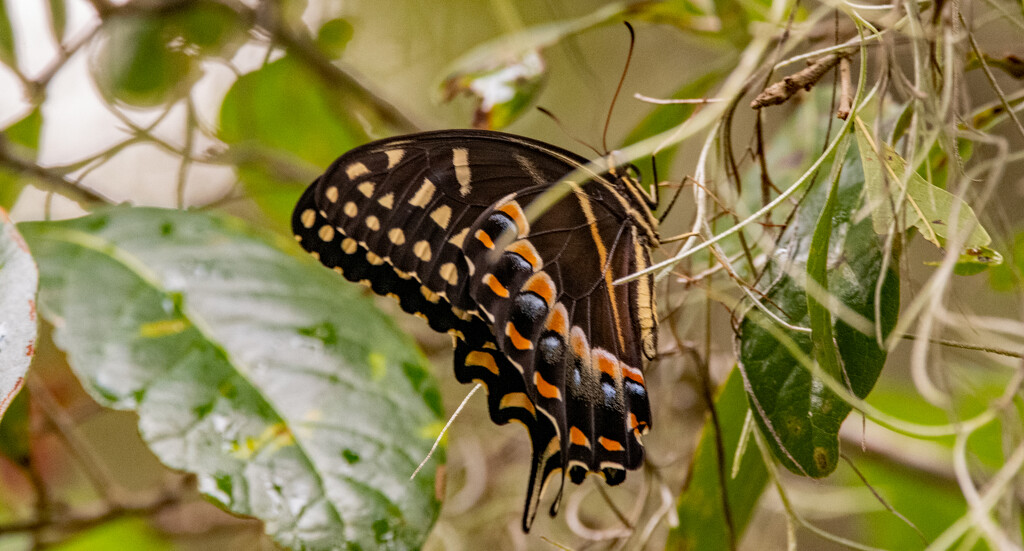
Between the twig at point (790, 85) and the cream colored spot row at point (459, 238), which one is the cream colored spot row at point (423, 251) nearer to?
the cream colored spot row at point (459, 238)

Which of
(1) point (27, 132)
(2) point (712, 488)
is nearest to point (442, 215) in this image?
(2) point (712, 488)

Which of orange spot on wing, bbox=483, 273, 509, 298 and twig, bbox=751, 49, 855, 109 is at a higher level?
twig, bbox=751, 49, 855, 109

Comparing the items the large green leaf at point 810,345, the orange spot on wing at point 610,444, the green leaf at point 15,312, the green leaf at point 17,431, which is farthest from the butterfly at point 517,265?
the green leaf at point 17,431

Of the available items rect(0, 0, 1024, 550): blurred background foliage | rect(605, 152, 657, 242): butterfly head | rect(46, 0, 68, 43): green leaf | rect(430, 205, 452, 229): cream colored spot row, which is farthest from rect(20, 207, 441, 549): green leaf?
rect(46, 0, 68, 43): green leaf

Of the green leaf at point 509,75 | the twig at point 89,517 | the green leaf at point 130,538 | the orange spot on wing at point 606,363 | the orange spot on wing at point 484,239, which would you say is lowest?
the green leaf at point 130,538

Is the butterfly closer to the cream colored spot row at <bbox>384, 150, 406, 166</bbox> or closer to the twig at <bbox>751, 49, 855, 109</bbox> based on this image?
the cream colored spot row at <bbox>384, 150, 406, 166</bbox>

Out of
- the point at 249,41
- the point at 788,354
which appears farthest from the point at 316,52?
the point at 788,354
